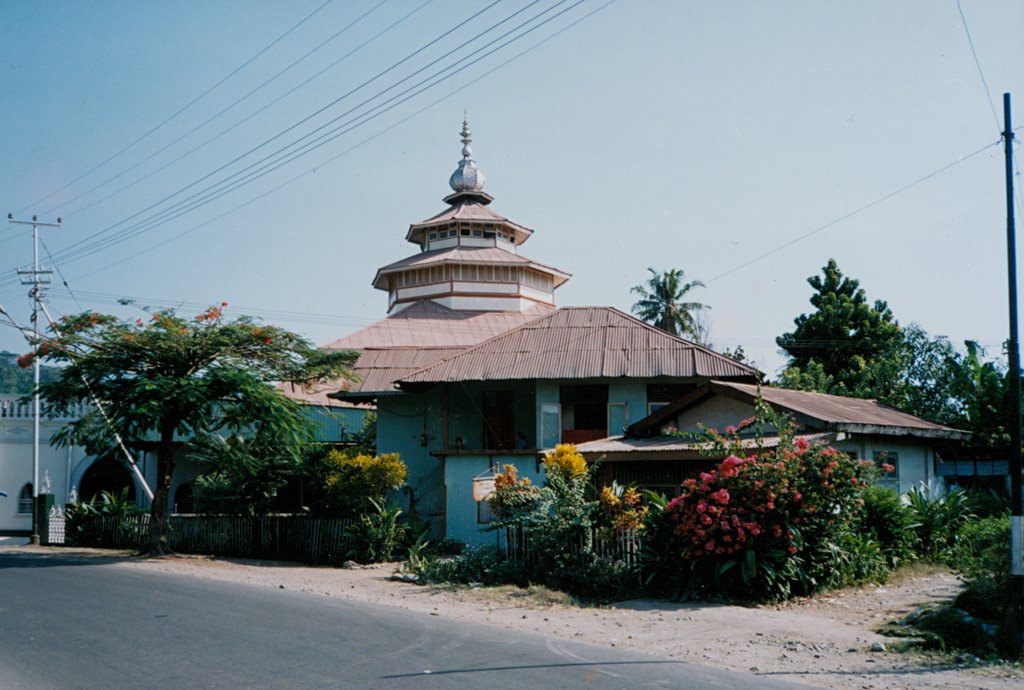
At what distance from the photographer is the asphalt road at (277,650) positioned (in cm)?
875

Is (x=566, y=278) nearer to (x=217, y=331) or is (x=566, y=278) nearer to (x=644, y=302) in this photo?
(x=644, y=302)

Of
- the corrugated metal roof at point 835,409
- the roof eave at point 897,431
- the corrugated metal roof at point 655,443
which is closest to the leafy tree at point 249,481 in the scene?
the corrugated metal roof at point 655,443

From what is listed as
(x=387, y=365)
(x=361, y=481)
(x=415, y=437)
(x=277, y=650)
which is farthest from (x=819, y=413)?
(x=387, y=365)

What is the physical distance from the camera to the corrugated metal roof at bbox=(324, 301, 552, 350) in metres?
30.9

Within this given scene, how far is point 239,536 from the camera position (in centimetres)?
2295

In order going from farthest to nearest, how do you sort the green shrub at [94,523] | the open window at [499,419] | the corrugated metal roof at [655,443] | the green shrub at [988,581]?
the open window at [499,419] < the green shrub at [94,523] < the corrugated metal roof at [655,443] < the green shrub at [988,581]

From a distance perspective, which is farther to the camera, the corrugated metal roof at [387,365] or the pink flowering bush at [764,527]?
the corrugated metal roof at [387,365]

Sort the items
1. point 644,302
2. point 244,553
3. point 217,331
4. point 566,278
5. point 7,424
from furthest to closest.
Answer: point 644,302 → point 566,278 → point 7,424 → point 244,553 → point 217,331

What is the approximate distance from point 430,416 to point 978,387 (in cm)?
1597

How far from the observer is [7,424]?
3266cm

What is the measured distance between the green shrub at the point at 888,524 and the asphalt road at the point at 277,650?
22.7ft

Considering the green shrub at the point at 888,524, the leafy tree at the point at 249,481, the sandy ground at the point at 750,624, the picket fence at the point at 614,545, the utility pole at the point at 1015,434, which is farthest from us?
the leafy tree at the point at 249,481

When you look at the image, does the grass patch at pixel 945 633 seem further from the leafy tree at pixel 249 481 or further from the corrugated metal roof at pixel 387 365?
the corrugated metal roof at pixel 387 365

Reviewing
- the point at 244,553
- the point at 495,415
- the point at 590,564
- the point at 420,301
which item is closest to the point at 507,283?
the point at 420,301
